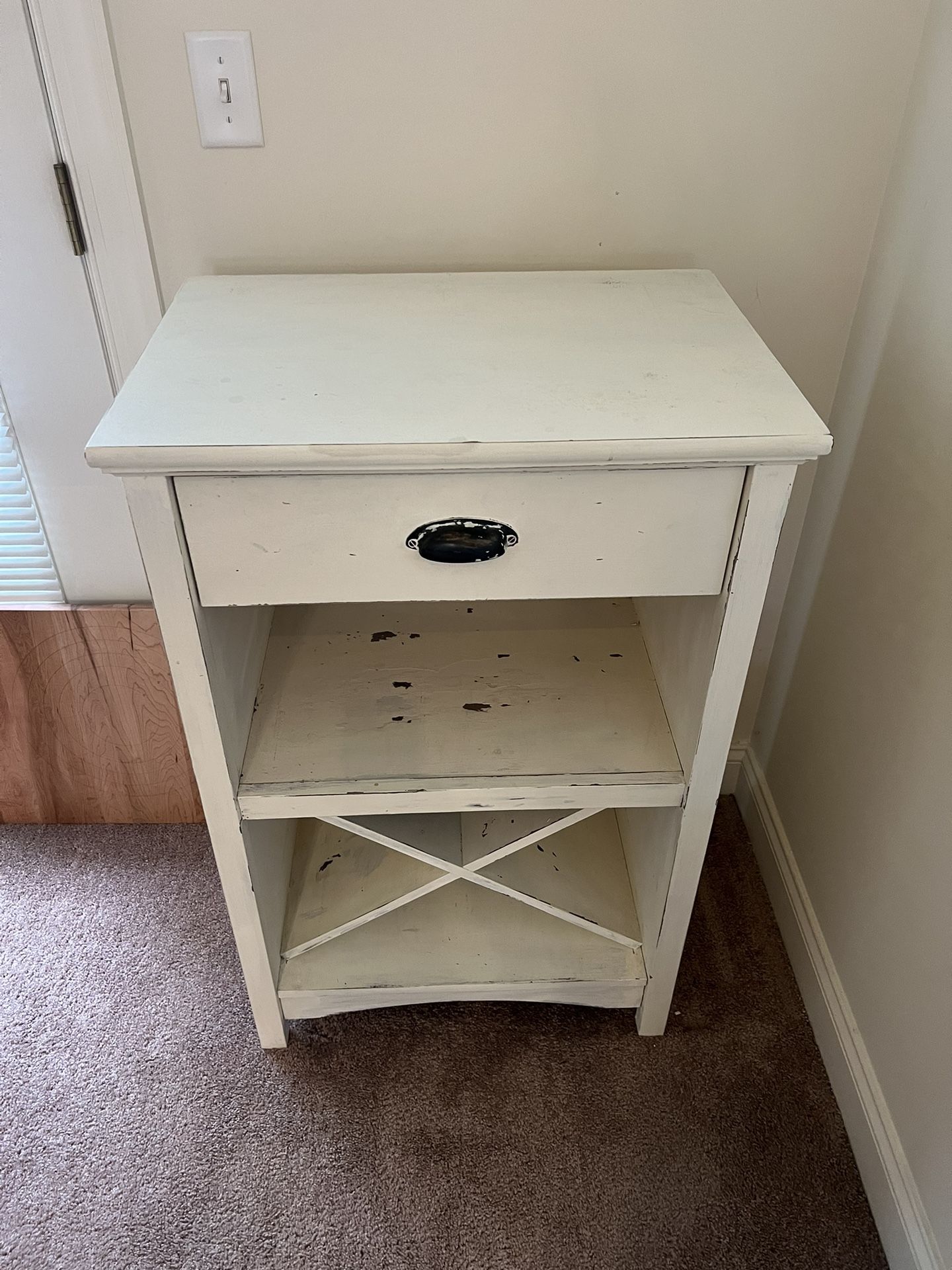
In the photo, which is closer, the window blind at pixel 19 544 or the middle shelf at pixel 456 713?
the middle shelf at pixel 456 713

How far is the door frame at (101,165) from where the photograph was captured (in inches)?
37.4

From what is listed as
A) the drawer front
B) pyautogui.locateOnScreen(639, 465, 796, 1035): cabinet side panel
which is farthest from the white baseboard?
the drawer front

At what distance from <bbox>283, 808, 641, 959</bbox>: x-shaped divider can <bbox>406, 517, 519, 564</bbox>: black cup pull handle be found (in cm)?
39

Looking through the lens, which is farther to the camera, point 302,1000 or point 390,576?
point 302,1000

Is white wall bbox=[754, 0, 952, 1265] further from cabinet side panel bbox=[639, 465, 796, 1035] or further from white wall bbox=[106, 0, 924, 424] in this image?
cabinet side panel bbox=[639, 465, 796, 1035]

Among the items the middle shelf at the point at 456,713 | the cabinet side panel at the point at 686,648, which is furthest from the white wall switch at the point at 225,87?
the cabinet side panel at the point at 686,648

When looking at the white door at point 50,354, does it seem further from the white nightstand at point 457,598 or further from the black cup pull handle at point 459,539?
the black cup pull handle at point 459,539

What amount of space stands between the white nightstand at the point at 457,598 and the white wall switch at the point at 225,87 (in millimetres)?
156

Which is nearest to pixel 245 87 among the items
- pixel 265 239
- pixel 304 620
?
pixel 265 239

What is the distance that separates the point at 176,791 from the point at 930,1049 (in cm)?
109

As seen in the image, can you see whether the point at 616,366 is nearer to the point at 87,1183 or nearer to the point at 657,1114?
the point at 657,1114

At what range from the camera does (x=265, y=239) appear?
108 centimetres

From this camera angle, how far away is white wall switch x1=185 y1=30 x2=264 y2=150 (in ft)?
3.16

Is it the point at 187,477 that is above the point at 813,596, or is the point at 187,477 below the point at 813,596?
above
